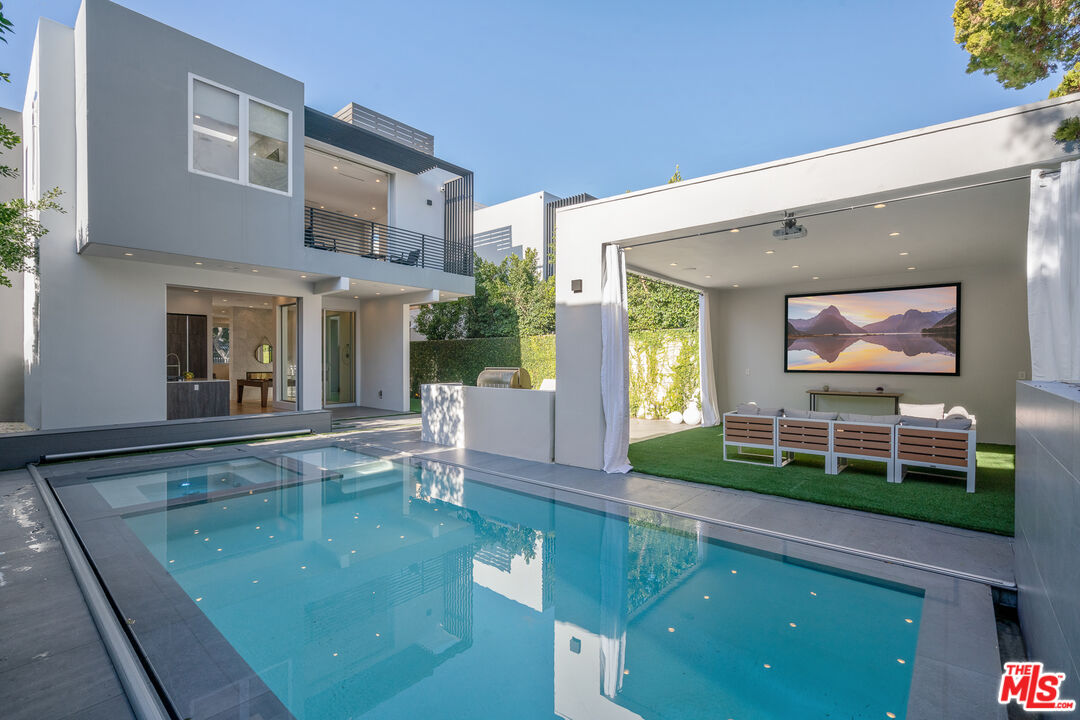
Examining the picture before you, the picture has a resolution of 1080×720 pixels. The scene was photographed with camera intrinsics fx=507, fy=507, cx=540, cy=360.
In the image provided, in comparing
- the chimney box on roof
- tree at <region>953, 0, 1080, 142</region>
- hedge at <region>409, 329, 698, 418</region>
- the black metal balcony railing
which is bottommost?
hedge at <region>409, 329, 698, 418</region>

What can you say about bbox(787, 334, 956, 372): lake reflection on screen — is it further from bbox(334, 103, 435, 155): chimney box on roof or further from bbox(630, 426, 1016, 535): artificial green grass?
bbox(334, 103, 435, 155): chimney box on roof

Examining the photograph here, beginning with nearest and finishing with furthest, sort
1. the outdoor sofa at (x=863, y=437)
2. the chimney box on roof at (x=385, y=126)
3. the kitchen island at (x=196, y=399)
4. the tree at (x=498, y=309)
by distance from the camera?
the outdoor sofa at (x=863, y=437) < the kitchen island at (x=196, y=399) < the chimney box on roof at (x=385, y=126) < the tree at (x=498, y=309)

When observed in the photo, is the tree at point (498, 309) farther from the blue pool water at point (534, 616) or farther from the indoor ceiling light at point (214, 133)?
the blue pool water at point (534, 616)

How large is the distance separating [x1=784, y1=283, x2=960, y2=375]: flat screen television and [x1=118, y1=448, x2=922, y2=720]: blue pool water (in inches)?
302

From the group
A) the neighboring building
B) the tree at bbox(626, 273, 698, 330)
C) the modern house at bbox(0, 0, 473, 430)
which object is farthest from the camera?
the neighboring building

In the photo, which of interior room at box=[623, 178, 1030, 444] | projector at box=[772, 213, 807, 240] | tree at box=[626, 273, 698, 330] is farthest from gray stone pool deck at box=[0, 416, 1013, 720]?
tree at box=[626, 273, 698, 330]

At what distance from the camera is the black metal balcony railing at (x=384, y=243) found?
484 inches

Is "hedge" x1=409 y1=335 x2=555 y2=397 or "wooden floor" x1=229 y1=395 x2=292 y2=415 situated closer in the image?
"wooden floor" x1=229 y1=395 x2=292 y2=415

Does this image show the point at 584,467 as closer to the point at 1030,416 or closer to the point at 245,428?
the point at 1030,416

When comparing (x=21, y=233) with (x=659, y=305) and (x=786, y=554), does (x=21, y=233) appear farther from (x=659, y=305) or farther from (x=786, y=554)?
(x=659, y=305)

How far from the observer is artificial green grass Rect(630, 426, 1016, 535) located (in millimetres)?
5105

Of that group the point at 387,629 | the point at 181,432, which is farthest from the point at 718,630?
the point at 181,432

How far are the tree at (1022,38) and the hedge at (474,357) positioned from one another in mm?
11096

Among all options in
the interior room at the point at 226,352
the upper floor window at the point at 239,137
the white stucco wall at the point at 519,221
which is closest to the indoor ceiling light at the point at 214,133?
the upper floor window at the point at 239,137
